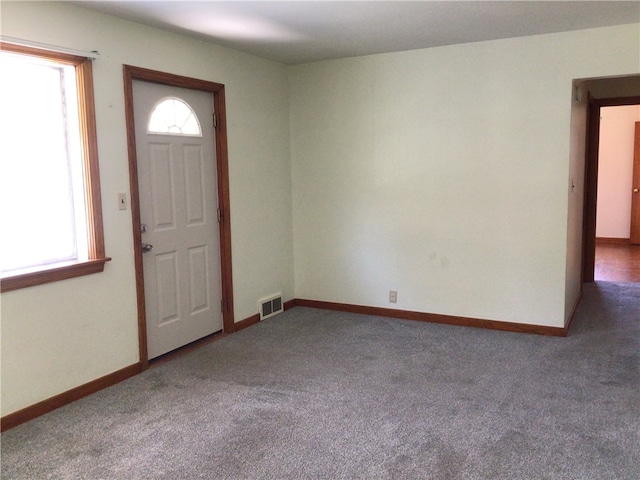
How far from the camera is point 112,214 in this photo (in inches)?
135

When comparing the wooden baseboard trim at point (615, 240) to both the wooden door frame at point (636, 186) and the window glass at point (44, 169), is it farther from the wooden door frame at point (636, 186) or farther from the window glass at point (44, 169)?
the window glass at point (44, 169)

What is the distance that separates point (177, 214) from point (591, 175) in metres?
4.54

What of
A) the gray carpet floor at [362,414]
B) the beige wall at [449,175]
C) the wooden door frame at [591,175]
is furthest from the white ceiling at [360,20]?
the gray carpet floor at [362,414]

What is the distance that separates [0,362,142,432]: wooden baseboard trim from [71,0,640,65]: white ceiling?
2.27 m

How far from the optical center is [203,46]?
408 cm

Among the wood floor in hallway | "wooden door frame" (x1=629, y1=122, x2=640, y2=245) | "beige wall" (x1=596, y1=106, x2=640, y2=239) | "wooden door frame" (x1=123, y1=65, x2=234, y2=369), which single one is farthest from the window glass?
"wooden door frame" (x1=629, y1=122, x2=640, y2=245)

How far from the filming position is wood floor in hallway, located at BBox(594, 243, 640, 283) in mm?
6479

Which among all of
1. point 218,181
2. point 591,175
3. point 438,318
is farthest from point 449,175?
point 591,175

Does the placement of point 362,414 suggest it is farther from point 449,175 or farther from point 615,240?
point 615,240

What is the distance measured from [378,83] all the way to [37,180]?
289cm

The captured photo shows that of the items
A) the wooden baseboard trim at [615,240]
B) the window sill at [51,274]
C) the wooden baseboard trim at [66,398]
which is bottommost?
the wooden baseboard trim at [66,398]

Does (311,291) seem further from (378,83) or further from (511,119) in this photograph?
(511,119)

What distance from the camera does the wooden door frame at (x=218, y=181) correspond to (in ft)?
11.6

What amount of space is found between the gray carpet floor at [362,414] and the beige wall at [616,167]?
543 centimetres
